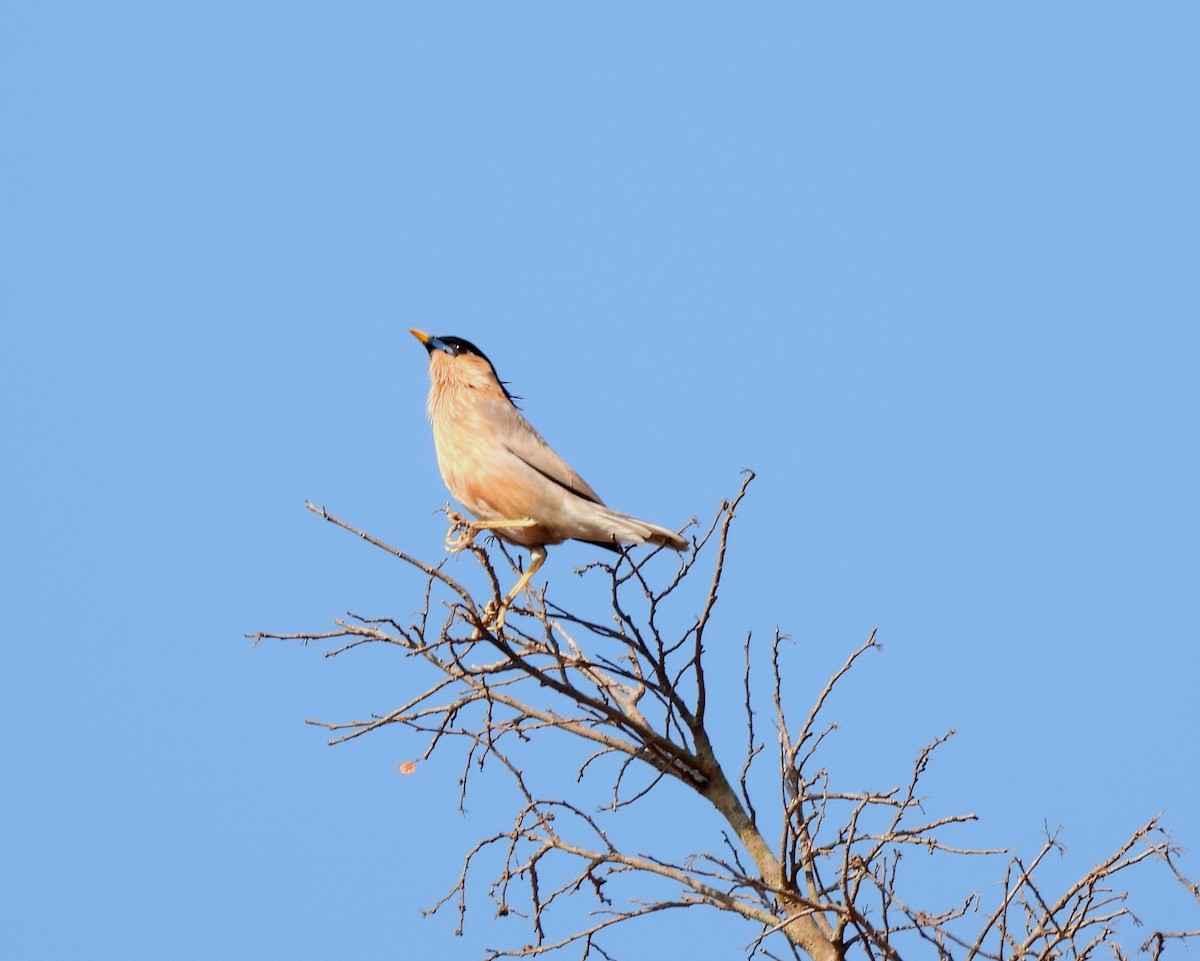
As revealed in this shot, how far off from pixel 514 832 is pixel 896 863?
39.5 inches

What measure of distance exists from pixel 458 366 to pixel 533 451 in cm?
78

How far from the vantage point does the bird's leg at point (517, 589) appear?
406 cm

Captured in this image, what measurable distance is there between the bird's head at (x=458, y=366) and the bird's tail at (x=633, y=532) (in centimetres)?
104

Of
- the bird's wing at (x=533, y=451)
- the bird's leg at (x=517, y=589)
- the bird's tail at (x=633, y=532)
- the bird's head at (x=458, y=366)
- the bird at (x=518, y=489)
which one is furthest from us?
the bird's head at (x=458, y=366)

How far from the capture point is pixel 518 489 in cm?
534

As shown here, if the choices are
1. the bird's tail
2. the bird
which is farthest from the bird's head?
the bird's tail

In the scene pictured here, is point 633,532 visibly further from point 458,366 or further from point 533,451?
point 458,366

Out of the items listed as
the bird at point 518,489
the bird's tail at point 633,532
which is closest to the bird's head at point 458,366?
the bird at point 518,489

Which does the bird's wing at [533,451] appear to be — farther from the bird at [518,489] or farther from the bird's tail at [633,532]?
the bird's tail at [633,532]

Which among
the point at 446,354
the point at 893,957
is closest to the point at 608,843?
the point at 893,957

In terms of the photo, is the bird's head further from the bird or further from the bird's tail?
the bird's tail

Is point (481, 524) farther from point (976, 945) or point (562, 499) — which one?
point (976, 945)

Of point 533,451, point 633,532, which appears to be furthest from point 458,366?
point 633,532

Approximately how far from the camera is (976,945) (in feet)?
11.6
